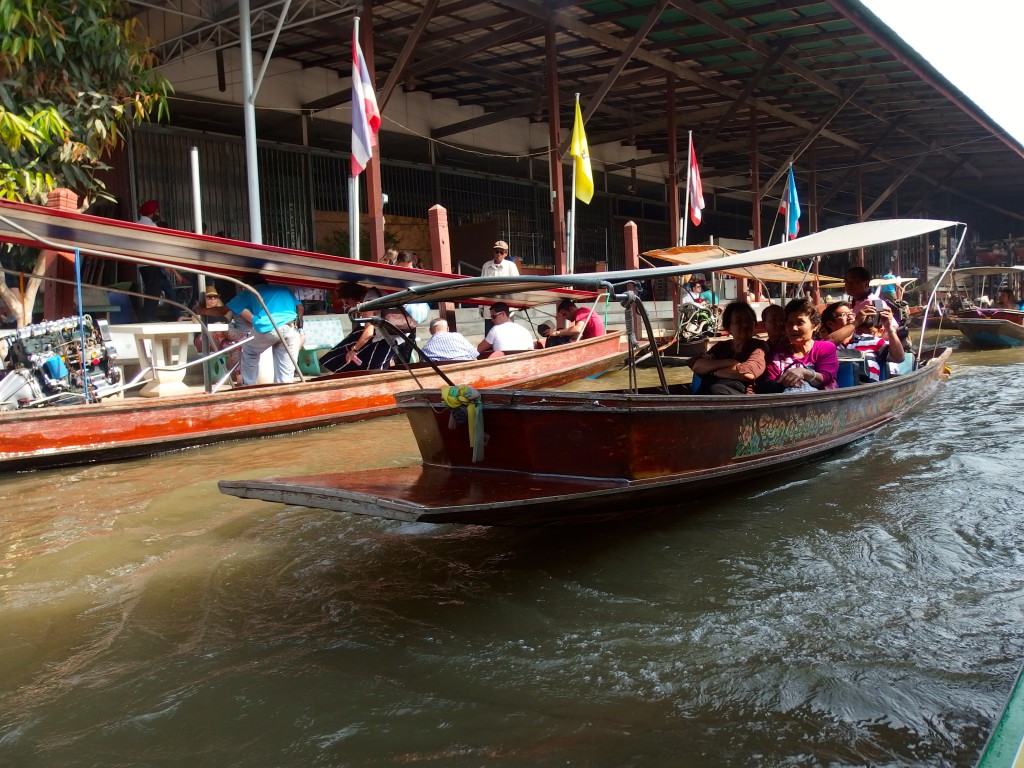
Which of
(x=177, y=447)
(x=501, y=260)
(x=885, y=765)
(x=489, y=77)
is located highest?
(x=489, y=77)

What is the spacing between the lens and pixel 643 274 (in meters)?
3.43

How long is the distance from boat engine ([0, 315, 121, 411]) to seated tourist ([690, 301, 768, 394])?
14.5 ft

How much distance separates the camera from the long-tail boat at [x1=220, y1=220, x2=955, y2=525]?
3217mm

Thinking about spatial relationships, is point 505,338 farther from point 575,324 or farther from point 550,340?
point 575,324

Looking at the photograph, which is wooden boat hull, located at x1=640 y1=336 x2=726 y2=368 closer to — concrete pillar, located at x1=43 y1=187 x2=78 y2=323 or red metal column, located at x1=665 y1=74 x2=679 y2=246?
red metal column, located at x1=665 y1=74 x2=679 y2=246

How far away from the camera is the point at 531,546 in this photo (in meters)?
4.04

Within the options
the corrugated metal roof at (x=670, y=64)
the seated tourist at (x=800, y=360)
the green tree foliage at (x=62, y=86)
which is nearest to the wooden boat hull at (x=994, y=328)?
the corrugated metal roof at (x=670, y=64)

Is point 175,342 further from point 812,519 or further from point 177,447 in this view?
point 812,519

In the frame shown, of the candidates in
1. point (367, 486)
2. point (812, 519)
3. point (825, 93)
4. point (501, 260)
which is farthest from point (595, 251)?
point (367, 486)

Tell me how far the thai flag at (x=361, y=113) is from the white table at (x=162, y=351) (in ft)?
9.40

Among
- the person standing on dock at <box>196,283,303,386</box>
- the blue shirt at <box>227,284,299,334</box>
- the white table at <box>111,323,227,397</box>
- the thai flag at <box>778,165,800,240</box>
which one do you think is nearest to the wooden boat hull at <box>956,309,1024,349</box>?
the thai flag at <box>778,165,800,240</box>

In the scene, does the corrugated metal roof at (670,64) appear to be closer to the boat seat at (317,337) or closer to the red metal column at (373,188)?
the red metal column at (373,188)

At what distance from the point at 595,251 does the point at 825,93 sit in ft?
18.2

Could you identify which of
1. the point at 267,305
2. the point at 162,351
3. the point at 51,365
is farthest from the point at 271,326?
the point at 51,365
